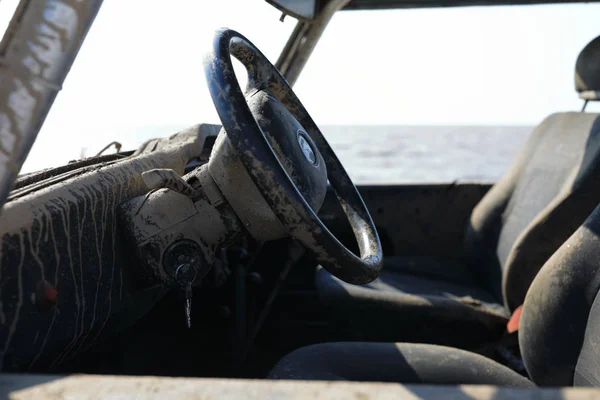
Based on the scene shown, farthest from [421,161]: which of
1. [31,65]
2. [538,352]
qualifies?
[31,65]

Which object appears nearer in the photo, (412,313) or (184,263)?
(184,263)

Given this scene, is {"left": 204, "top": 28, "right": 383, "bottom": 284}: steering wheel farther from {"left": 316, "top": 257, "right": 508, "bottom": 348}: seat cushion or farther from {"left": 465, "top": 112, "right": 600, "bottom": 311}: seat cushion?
{"left": 465, "top": 112, "right": 600, "bottom": 311}: seat cushion

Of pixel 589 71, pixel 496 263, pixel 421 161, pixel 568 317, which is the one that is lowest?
pixel 421 161

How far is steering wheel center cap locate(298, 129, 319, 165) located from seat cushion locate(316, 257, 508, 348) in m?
0.64

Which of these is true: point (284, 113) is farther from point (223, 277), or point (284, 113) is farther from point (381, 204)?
point (381, 204)

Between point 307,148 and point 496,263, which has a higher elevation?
point 307,148

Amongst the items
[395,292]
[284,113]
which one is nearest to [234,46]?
[284,113]

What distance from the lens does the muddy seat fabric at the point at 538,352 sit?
42.9 inches

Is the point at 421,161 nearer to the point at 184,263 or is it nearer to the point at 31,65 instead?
the point at 184,263

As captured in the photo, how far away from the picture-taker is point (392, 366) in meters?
1.14

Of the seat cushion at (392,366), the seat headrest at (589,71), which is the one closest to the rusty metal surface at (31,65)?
the seat cushion at (392,366)

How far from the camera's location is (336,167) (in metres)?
1.35

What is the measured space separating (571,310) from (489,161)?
61.5ft

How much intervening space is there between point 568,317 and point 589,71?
3.04 feet
